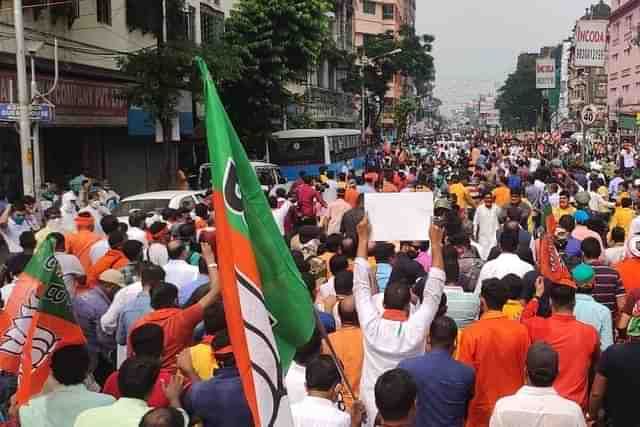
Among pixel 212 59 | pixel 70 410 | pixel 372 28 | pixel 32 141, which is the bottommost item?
pixel 70 410

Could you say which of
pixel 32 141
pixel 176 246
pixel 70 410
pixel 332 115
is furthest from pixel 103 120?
pixel 332 115

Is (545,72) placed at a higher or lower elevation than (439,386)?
higher

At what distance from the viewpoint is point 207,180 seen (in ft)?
71.9

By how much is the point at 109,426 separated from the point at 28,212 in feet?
26.9

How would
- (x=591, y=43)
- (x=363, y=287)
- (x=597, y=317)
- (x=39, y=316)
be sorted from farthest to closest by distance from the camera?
(x=591, y=43), (x=597, y=317), (x=363, y=287), (x=39, y=316)

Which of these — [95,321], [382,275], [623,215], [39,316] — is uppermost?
[39,316]

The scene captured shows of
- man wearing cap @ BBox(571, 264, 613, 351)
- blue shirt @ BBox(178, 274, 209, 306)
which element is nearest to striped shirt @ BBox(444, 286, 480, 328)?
man wearing cap @ BBox(571, 264, 613, 351)

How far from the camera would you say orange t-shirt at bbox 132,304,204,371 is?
5211mm

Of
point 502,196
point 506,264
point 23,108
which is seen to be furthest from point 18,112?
point 506,264

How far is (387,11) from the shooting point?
9075 centimetres

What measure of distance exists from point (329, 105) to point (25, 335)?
46.1 metres

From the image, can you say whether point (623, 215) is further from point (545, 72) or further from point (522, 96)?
point (522, 96)

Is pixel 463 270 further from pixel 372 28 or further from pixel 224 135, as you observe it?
pixel 372 28

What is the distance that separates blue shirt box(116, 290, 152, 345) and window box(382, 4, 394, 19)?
8709 cm
